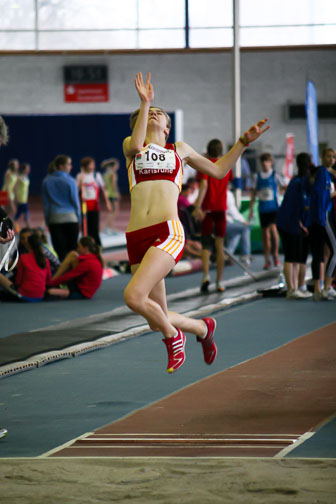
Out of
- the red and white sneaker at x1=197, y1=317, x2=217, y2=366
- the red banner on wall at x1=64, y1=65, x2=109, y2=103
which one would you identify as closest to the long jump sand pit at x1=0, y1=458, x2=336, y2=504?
the red and white sneaker at x1=197, y1=317, x2=217, y2=366

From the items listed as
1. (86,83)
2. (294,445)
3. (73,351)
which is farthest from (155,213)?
(86,83)

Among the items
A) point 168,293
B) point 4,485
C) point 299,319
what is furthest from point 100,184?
point 4,485

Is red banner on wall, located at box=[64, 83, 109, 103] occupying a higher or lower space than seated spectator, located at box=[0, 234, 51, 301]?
higher

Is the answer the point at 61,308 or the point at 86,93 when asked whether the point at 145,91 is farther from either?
the point at 86,93

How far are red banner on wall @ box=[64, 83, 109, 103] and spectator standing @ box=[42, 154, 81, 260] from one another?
14354mm

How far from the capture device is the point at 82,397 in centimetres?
663

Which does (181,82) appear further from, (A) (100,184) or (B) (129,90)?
(A) (100,184)

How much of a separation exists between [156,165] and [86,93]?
74.7 ft

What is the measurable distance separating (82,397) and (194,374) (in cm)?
113

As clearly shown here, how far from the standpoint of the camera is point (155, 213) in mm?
6137

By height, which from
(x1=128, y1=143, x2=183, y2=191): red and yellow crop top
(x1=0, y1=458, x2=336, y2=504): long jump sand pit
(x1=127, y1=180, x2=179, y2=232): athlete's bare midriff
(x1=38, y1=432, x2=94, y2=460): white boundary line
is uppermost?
(x1=128, y1=143, x2=183, y2=191): red and yellow crop top

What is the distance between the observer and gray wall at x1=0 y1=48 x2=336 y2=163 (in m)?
28.3

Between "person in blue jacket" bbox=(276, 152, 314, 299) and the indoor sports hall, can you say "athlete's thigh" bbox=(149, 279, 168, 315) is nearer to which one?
the indoor sports hall

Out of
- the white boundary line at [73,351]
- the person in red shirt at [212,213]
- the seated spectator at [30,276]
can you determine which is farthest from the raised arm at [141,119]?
the person in red shirt at [212,213]
